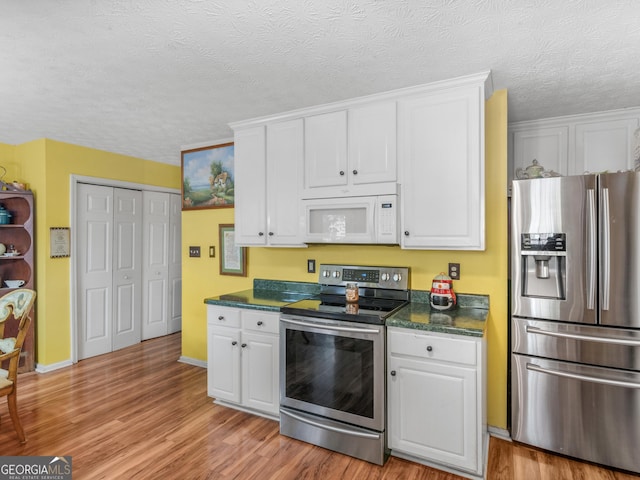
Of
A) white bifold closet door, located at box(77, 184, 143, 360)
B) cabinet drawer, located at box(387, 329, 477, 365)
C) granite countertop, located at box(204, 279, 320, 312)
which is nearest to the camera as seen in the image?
cabinet drawer, located at box(387, 329, 477, 365)

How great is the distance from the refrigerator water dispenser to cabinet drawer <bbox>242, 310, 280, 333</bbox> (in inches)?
68.3

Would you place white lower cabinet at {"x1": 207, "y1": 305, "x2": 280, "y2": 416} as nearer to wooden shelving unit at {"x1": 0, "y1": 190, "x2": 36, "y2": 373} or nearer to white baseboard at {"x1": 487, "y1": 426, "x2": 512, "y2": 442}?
white baseboard at {"x1": 487, "y1": 426, "x2": 512, "y2": 442}

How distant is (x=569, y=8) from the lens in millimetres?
1576

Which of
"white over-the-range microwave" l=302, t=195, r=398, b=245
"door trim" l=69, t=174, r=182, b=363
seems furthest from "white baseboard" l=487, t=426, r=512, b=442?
"door trim" l=69, t=174, r=182, b=363

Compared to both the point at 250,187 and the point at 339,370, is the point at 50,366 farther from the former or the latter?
the point at 339,370

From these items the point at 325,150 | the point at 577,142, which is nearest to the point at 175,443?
the point at 325,150

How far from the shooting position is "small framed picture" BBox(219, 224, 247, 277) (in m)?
3.59

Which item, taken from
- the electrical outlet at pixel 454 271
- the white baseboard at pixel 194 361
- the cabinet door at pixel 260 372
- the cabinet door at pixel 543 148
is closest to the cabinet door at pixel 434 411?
the electrical outlet at pixel 454 271

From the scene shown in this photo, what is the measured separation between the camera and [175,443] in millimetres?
2457

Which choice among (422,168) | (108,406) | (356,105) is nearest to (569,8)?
(422,168)

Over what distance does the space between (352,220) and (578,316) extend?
5.14 feet

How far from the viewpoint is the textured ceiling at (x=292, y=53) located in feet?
5.23

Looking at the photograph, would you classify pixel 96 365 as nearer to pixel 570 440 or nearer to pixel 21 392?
pixel 21 392

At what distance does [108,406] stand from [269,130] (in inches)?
105
